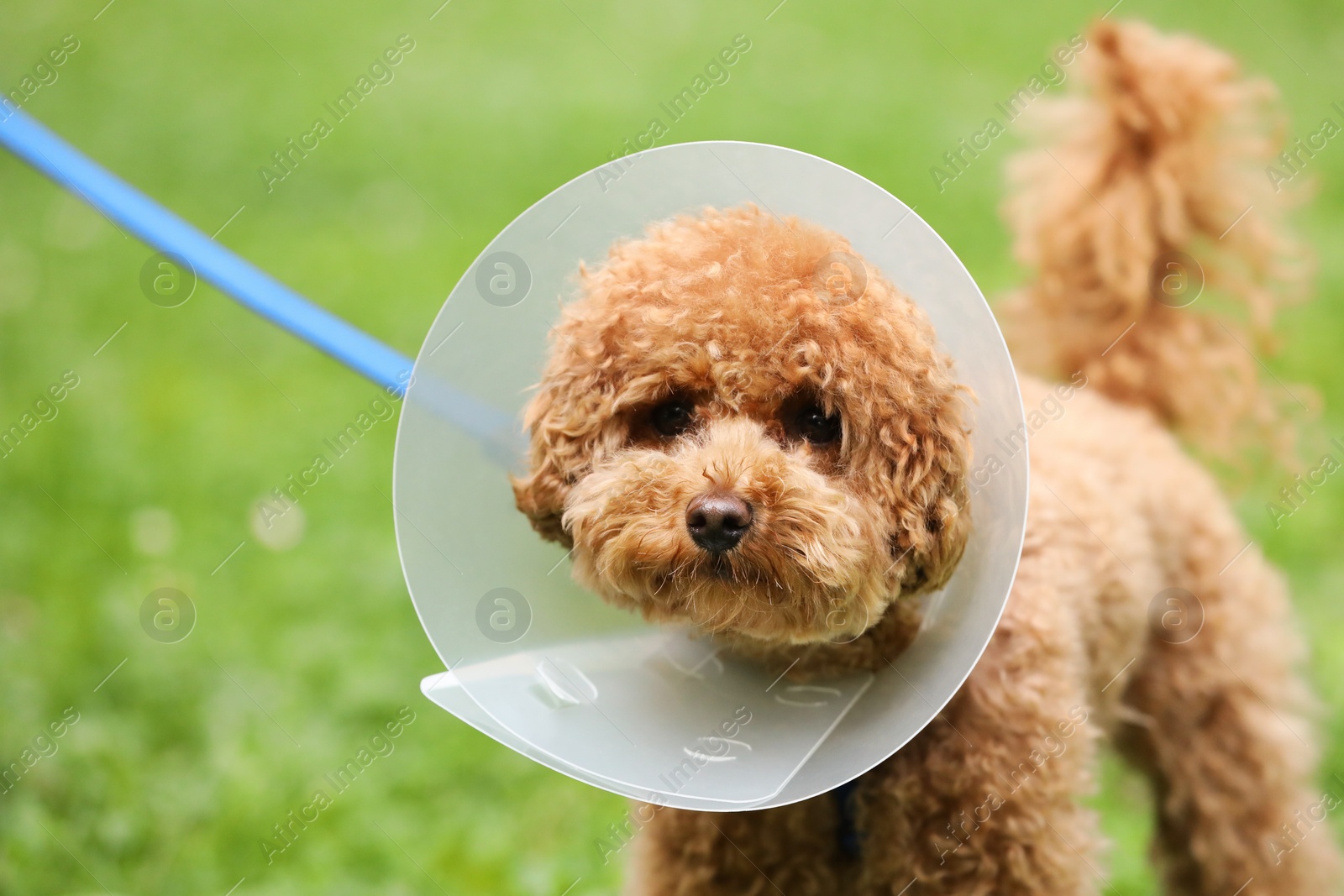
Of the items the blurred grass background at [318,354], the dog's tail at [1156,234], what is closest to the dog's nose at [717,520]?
the blurred grass background at [318,354]

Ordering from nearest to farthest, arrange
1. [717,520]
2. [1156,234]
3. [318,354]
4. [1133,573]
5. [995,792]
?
[717,520]
[995,792]
[1133,573]
[1156,234]
[318,354]

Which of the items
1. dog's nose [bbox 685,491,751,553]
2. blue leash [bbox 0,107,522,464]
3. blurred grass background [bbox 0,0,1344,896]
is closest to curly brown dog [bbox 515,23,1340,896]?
dog's nose [bbox 685,491,751,553]

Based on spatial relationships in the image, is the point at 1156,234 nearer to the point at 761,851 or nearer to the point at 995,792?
the point at 995,792

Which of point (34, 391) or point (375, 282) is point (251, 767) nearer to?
point (34, 391)

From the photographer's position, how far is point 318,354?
5.37m

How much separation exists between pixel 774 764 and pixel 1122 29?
199cm

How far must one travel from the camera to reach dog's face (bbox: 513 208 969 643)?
5.51 feet

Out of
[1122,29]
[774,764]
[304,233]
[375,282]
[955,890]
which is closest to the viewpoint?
[774,764]

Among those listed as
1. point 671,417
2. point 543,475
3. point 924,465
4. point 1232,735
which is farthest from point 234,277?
point 1232,735

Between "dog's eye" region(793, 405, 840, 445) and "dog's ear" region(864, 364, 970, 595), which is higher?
"dog's ear" region(864, 364, 970, 595)

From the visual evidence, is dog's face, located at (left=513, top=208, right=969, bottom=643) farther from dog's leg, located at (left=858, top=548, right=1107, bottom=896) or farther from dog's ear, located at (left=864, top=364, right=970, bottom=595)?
dog's leg, located at (left=858, top=548, right=1107, bottom=896)

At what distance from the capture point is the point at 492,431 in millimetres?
2043

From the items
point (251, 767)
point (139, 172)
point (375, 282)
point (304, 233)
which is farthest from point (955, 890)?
point (139, 172)

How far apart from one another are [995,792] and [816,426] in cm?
69
